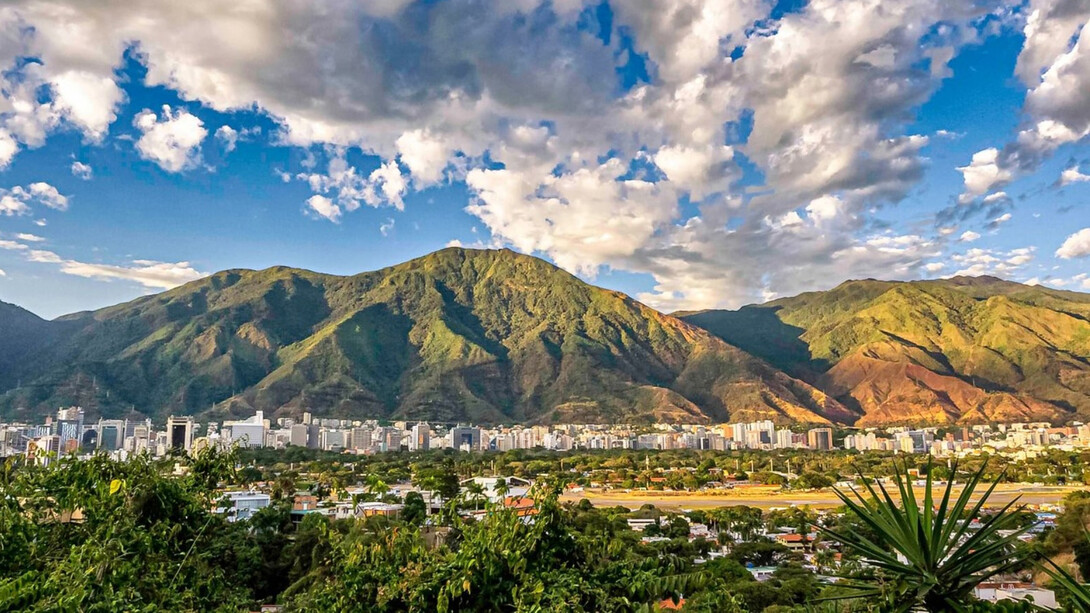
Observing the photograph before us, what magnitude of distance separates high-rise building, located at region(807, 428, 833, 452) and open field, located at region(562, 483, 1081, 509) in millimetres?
42366

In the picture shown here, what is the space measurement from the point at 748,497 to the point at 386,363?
115 m

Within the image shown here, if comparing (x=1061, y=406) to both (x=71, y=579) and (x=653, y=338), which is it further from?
(x=71, y=579)

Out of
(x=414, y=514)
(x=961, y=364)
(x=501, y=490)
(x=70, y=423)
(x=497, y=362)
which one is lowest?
(x=70, y=423)

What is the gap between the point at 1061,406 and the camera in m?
137

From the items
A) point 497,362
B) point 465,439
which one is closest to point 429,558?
point 465,439

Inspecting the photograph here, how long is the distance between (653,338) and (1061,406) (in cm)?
9208

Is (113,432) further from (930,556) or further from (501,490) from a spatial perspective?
(930,556)

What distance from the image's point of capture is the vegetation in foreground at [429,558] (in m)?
3.44

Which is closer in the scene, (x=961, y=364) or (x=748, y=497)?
(x=748, y=497)

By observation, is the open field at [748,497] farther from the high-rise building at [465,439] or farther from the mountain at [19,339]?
the mountain at [19,339]

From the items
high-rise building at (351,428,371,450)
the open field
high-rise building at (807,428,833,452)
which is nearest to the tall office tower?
high-rise building at (351,428,371,450)

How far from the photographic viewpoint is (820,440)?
10419 cm

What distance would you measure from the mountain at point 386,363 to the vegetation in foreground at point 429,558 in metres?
123

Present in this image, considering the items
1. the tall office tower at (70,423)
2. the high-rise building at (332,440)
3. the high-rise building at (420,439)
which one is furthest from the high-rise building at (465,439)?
the tall office tower at (70,423)
